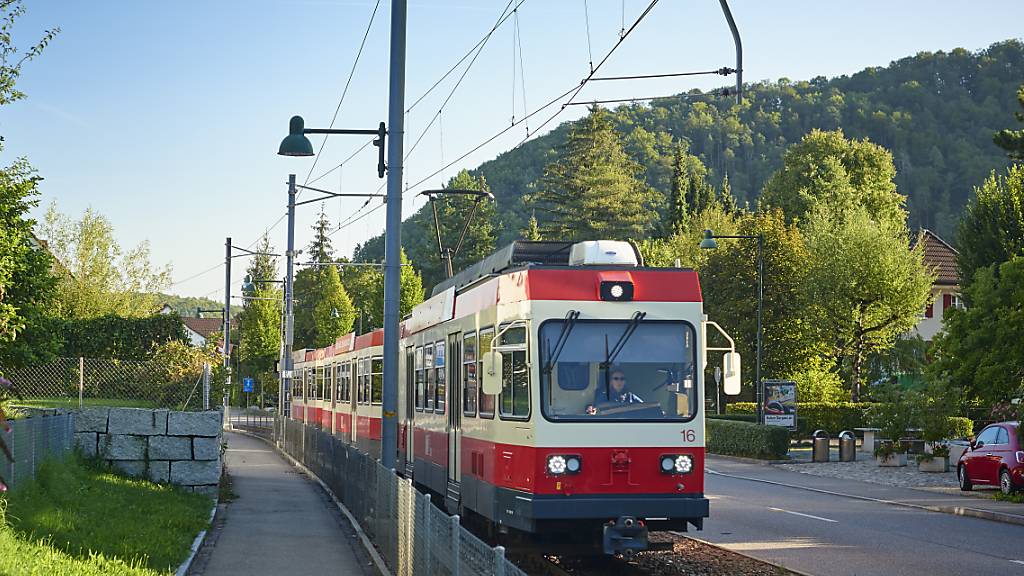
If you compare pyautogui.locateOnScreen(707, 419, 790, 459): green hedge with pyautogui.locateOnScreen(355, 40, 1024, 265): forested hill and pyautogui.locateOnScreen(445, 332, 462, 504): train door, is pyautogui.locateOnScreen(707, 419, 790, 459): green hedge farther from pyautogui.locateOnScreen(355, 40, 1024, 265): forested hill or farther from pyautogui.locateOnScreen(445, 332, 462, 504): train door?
pyautogui.locateOnScreen(355, 40, 1024, 265): forested hill

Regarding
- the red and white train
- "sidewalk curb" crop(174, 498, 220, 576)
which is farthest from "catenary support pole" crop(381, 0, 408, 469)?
the red and white train

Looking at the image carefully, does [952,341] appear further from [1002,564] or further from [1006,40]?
[1006,40]

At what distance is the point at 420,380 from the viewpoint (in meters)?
19.8

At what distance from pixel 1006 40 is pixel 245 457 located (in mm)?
140403

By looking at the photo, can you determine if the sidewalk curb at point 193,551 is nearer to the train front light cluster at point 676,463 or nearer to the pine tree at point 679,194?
the train front light cluster at point 676,463

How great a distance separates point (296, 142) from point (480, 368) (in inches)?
207

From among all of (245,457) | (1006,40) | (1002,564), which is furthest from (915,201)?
(1002,564)

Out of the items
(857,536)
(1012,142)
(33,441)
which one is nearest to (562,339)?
(33,441)

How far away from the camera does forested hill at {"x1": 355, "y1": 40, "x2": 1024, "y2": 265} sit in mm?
139000

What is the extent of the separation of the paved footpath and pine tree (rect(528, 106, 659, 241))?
227 feet

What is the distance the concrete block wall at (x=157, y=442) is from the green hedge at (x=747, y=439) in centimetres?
2470

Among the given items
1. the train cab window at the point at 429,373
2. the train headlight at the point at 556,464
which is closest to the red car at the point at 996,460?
the train cab window at the point at 429,373

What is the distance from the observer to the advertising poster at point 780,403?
45719 millimetres

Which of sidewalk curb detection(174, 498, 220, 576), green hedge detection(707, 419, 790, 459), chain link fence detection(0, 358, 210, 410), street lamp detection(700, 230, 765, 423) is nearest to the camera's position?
sidewalk curb detection(174, 498, 220, 576)
